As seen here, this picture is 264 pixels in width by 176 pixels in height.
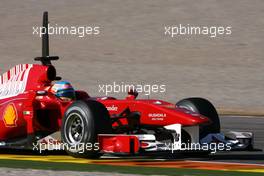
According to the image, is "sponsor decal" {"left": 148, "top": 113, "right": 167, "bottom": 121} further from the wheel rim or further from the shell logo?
the shell logo

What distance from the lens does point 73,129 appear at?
11.7 metres

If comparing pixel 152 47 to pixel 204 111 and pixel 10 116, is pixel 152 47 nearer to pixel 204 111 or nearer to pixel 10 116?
pixel 204 111

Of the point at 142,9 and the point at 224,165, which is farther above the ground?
the point at 142,9

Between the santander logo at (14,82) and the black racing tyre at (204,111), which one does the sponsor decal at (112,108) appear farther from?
the santander logo at (14,82)

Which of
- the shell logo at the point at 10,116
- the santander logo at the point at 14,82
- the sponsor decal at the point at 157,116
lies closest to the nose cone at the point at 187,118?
the sponsor decal at the point at 157,116

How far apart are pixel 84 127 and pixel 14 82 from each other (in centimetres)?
209

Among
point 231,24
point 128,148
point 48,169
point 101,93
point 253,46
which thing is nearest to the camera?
point 48,169

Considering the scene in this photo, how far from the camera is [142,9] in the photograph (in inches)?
1566

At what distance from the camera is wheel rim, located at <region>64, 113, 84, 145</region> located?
1164 centimetres

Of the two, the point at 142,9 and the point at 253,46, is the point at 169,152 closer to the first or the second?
the point at 253,46

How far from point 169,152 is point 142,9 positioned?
92.3 ft

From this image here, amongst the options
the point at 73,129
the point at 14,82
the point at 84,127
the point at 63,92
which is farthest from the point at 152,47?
the point at 84,127

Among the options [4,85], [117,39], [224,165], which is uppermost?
[117,39]

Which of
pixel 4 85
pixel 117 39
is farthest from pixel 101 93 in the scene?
pixel 4 85
